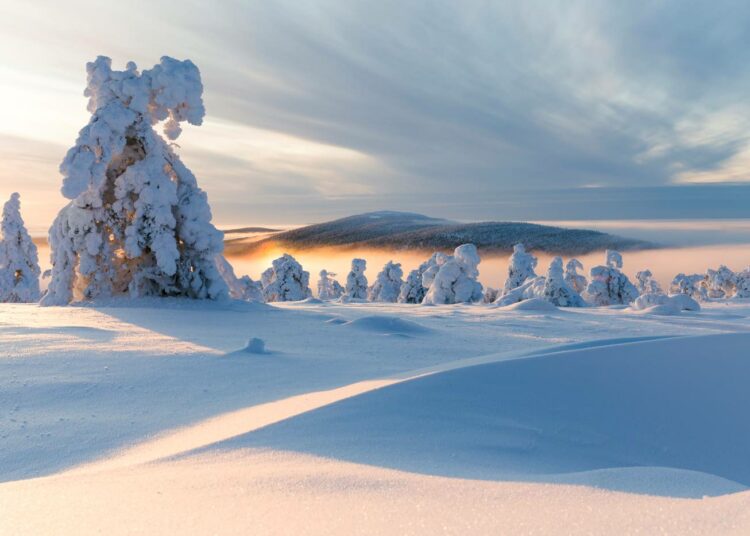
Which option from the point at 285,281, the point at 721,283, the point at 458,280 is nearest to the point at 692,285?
the point at 721,283

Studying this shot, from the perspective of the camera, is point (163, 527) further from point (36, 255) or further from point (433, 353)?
point (36, 255)

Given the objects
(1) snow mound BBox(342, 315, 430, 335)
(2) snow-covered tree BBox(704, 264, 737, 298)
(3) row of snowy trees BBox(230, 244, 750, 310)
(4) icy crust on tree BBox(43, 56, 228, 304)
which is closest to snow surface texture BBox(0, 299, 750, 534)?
(1) snow mound BBox(342, 315, 430, 335)

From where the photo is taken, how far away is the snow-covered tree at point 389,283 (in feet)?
126

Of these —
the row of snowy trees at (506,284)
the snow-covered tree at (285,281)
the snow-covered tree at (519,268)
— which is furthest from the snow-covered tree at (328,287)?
the snow-covered tree at (519,268)

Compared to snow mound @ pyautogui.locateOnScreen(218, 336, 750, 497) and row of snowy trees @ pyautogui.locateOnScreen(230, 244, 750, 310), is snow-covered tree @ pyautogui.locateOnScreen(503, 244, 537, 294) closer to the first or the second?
row of snowy trees @ pyautogui.locateOnScreen(230, 244, 750, 310)

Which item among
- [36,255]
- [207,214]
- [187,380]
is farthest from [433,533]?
[36,255]

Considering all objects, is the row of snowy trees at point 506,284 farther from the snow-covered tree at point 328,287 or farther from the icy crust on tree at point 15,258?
the icy crust on tree at point 15,258

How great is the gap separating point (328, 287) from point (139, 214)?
29741 millimetres

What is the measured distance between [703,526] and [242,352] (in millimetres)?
5219

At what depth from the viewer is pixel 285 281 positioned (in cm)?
3503

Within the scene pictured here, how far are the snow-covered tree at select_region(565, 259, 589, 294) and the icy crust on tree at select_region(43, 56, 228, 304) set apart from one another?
24.9m

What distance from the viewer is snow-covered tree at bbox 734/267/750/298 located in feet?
122

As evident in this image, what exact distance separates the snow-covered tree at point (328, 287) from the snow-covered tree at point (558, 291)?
791 inches

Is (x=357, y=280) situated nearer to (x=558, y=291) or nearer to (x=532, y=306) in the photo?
(x=558, y=291)
